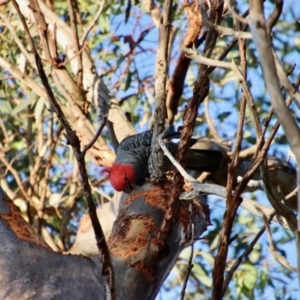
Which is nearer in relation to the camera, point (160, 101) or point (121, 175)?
point (160, 101)

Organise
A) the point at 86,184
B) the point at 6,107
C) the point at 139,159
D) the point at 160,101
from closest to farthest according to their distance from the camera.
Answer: the point at 86,184 → the point at 160,101 → the point at 139,159 → the point at 6,107

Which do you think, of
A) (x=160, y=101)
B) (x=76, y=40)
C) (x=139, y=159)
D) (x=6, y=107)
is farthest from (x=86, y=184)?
(x=6, y=107)

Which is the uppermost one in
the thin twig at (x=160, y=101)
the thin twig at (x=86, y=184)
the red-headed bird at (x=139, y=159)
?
the red-headed bird at (x=139, y=159)

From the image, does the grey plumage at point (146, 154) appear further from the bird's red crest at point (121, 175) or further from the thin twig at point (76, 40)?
the thin twig at point (76, 40)

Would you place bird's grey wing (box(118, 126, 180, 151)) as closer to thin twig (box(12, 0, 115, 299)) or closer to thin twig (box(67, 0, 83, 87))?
thin twig (box(67, 0, 83, 87))

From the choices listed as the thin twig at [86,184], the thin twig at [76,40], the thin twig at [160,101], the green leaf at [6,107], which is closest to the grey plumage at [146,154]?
the thin twig at [76,40]

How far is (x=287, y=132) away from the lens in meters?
1.11

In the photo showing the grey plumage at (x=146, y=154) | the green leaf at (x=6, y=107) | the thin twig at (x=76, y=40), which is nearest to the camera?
the grey plumage at (x=146, y=154)

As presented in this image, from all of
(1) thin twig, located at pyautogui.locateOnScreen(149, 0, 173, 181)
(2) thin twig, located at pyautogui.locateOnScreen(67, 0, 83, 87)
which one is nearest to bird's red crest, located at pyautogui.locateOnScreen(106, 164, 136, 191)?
(2) thin twig, located at pyautogui.locateOnScreen(67, 0, 83, 87)

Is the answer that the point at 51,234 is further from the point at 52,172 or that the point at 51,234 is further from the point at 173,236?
the point at 173,236

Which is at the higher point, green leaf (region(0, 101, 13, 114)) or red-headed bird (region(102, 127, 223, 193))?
green leaf (region(0, 101, 13, 114))

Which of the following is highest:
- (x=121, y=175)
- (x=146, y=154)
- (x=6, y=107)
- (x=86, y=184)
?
(x=6, y=107)

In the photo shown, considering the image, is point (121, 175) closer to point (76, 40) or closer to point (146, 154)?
point (146, 154)

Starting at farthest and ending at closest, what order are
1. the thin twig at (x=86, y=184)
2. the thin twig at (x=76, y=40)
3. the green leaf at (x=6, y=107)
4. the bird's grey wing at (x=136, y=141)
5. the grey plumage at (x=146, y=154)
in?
1. the green leaf at (x=6, y=107)
2. the thin twig at (x=76, y=40)
3. the bird's grey wing at (x=136, y=141)
4. the grey plumage at (x=146, y=154)
5. the thin twig at (x=86, y=184)
